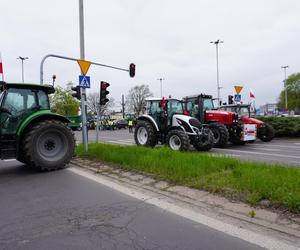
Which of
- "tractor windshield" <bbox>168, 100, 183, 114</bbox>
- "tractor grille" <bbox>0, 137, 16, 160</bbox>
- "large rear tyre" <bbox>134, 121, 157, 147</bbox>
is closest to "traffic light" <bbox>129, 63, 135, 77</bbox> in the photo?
"large rear tyre" <bbox>134, 121, 157, 147</bbox>

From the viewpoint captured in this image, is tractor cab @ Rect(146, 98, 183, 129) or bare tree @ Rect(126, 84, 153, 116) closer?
tractor cab @ Rect(146, 98, 183, 129)

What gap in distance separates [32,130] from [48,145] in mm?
665

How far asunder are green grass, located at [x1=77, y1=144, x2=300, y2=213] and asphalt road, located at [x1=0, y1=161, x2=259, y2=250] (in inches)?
44.9

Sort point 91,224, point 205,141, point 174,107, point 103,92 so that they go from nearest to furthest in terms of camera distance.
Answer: point 91,224 < point 103,92 < point 205,141 < point 174,107

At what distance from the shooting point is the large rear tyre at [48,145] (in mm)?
6332

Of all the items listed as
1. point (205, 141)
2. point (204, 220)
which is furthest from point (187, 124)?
point (204, 220)

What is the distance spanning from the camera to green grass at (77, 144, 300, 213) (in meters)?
3.90

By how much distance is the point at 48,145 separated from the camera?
689cm

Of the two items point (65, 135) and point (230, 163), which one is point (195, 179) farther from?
point (65, 135)

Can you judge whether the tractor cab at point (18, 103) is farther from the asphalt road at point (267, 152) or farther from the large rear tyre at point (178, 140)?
the asphalt road at point (267, 152)

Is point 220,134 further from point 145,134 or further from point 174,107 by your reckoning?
point 145,134

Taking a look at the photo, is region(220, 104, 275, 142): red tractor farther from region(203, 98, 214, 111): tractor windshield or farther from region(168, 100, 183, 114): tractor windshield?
region(168, 100, 183, 114): tractor windshield

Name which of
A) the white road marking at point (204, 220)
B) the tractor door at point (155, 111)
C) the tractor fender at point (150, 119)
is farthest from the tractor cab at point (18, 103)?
the tractor door at point (155, 111)

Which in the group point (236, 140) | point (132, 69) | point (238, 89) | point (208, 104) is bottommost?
point (236, 140)
